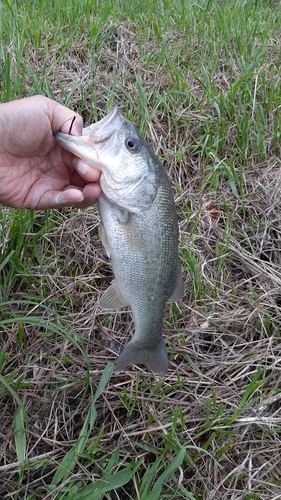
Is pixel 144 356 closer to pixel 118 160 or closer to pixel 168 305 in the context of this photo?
pixel 168 305

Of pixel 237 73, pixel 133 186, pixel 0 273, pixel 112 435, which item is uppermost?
pixel 133 186

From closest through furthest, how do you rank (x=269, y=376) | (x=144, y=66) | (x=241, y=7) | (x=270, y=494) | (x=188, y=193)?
(x=270, y=494)
(x=269, y=376)
(x=188, y=193)
(x=144, y=66)
(x=241, y=7)

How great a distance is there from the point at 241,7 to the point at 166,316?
442 centimetres

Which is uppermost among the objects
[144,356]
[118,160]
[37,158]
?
[118,160]

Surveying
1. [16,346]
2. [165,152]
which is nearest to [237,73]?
[165,152]

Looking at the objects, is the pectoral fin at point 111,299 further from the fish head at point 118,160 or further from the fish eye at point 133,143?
the fish eye at point 133,143

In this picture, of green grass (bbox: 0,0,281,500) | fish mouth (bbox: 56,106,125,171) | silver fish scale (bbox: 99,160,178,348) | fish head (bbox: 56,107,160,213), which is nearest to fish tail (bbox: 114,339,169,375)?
silver fish scale (bbox: 99,160,178,348)

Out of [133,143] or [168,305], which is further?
[168,305]

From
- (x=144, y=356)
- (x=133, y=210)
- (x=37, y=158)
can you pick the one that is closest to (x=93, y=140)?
(x=133, y=210)

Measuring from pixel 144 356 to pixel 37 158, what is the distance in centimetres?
111

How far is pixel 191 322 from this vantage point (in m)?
2.64

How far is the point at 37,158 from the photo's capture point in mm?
2344

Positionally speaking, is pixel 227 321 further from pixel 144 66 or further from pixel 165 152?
pixel 144 66

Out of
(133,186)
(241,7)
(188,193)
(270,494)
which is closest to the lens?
(133,186)
